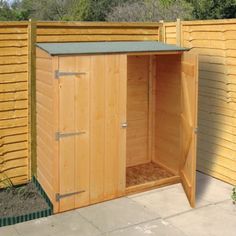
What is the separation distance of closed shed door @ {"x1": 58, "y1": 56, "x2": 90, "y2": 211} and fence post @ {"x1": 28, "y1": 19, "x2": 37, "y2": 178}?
0.99 meters

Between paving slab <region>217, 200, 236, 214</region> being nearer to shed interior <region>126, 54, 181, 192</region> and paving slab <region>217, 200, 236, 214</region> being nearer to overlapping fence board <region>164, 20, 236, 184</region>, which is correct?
overlapping fence board <region>164, 20, 236, 184</region>

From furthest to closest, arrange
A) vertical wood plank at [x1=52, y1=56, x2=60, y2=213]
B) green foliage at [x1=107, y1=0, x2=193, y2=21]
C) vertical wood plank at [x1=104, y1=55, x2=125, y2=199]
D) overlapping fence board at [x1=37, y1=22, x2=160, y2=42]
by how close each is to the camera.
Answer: green foliage at [x1=107, y1=0, x2=193, y2=21] < overlapping fence board at [x1=37, y1=22, x2=160, y2=42] < vertical wood plank at [x1=104, y1=55, x2=125, y2=199] < vertical wood plank at [x1=52, y1=56, x2=60, y2=213]

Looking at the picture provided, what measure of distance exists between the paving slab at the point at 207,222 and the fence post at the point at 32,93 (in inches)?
87.2

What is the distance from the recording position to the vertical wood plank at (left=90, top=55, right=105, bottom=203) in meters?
5.48

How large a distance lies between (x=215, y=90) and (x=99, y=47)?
2.05 m

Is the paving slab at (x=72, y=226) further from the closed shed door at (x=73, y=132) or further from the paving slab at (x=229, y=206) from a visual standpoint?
the paving slab at (x=229, y=206)

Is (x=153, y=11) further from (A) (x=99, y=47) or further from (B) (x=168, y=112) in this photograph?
(A) (x=99, y=47)

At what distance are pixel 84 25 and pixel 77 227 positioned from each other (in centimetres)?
290

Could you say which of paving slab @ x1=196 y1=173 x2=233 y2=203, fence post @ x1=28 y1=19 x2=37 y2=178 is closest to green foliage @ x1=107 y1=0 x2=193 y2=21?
paving slab @ x1=196 y1=173 x2=233 y2=203

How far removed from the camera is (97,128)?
562 centimetres

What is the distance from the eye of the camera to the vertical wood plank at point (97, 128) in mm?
5480

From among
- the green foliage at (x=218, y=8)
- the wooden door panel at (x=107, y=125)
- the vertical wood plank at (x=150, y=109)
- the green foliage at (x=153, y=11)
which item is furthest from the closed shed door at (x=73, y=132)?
the green foliage at (x=153, y=11)

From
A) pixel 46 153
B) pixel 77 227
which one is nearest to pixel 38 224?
pixel 77 227

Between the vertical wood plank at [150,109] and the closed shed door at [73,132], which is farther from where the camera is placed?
the vertical wood plank at [150,109]
